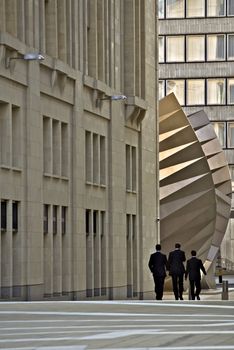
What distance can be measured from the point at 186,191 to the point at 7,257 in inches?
1188

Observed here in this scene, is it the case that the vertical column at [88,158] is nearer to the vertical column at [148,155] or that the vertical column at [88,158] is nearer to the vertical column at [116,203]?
the vertical column at [116,203]

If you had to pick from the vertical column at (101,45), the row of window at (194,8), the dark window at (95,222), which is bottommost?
the dark window at (95,222)

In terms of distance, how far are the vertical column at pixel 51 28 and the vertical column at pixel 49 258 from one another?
5431 millimetres

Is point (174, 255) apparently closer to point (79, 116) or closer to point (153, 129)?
point (79, 116)

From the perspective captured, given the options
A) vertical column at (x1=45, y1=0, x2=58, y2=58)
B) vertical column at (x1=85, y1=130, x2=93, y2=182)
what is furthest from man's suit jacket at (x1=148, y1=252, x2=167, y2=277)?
vertical column at (x1=85, y1=130, x2=93, y2=182)

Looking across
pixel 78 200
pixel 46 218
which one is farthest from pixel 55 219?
pixel 78 200

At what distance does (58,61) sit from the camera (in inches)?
1801

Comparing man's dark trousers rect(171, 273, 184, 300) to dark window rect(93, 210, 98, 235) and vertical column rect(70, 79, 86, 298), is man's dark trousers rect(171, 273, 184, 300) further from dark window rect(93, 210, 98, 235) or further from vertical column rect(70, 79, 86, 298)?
dark window rect(93, 210, 98, 235)

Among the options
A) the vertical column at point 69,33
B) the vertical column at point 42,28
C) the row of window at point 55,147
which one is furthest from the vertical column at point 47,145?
the vertical column at point 69,33

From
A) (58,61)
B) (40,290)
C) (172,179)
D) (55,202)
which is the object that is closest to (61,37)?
(58,61)

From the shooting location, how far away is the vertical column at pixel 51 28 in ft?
153

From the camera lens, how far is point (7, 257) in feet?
136

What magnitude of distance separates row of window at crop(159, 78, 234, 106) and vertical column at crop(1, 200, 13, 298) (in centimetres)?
6349

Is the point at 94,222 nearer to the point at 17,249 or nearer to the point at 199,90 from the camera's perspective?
the point at 17,249
